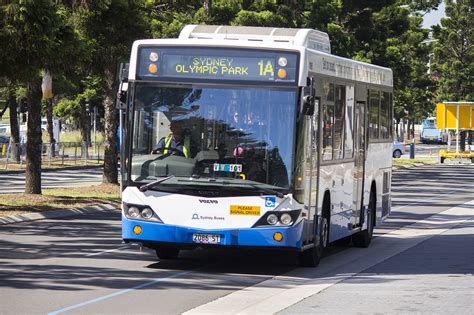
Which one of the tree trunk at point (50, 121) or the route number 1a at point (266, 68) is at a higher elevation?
the route number 1a at point (266, 68)

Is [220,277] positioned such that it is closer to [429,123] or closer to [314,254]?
[314,254]

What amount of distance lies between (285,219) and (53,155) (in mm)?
47684

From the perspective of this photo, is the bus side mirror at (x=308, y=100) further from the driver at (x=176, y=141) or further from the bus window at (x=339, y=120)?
the bus window at (x=339, y=120)

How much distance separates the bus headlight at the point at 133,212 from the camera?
16.2m

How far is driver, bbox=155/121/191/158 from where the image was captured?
16125 millimetres

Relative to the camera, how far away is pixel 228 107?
16.1 m

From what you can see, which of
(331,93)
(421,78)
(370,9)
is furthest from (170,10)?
(421,78)

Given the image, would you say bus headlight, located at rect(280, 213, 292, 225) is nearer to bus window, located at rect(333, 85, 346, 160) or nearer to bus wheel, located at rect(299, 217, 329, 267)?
bus wheel, located at rect(299, 217, 329, 267)

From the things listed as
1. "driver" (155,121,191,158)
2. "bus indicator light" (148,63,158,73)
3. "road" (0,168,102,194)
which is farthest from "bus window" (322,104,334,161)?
"road" (0,168,102,194)

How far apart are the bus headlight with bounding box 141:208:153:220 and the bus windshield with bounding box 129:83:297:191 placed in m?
0.36

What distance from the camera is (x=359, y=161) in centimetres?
2044

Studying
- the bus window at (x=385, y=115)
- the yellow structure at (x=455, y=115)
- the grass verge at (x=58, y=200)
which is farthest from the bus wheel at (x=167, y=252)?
the yellow structure at (x=455, y=115)

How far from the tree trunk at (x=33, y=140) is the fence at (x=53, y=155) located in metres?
23.1

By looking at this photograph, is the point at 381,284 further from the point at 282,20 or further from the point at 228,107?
the point at 282,20
